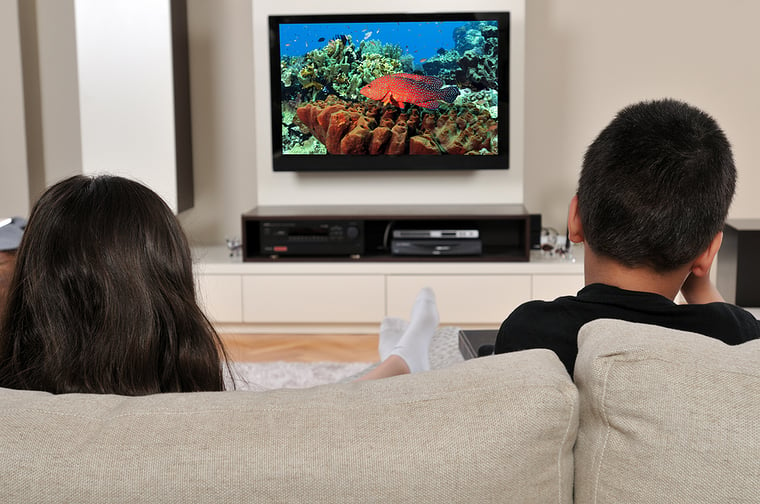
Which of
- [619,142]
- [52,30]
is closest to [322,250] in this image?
[52,30]

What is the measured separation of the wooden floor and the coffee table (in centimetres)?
136

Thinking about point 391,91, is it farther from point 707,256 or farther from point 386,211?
point 707,256

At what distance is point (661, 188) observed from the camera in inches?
46.8

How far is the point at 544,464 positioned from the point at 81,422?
38 centimetres

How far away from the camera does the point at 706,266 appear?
4.10ft

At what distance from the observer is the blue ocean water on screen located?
4.00 m

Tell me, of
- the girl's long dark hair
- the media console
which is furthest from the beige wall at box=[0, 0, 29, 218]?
the girl's long dark hair

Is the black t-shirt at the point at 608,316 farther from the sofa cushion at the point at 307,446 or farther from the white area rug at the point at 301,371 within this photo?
the white area rug at the point at 301,371

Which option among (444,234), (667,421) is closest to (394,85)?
→ (444,234)

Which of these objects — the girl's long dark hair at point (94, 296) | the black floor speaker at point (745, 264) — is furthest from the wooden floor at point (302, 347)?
the girl's long dark hair at point (94, 296)

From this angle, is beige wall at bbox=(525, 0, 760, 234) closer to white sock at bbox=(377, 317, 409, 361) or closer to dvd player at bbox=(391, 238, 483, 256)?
dvd player at bbox=(391, 238, 483, 256)

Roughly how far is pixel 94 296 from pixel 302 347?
9.37 ft

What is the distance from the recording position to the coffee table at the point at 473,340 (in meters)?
2.15

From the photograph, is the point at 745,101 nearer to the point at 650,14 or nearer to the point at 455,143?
the point at 650,14
